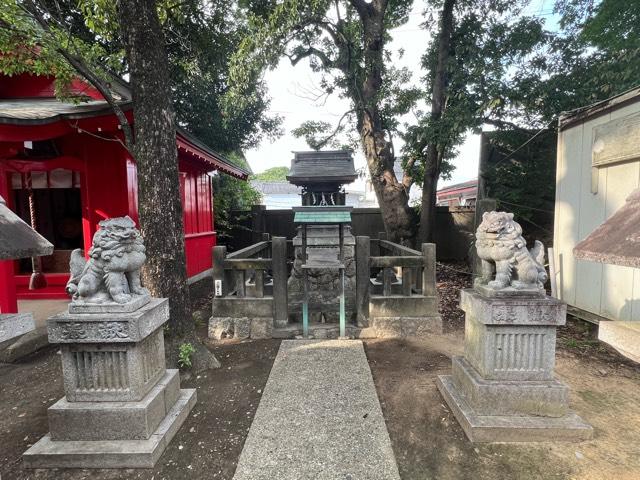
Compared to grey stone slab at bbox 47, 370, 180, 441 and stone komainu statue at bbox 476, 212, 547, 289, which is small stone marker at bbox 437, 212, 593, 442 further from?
grey stone slab at bbox 47, 370, 180, 441

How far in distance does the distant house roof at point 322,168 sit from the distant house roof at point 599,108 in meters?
3.72

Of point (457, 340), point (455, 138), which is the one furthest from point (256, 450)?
point (455, 138)

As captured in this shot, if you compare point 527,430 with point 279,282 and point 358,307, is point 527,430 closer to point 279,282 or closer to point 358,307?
point 358,307

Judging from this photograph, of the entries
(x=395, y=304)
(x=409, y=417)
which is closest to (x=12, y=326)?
(x=409, y=417)

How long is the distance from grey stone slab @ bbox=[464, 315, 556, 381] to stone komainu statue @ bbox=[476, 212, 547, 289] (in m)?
0.37

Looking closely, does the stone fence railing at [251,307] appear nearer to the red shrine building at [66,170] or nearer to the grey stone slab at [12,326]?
the red shrine building at [66,170]

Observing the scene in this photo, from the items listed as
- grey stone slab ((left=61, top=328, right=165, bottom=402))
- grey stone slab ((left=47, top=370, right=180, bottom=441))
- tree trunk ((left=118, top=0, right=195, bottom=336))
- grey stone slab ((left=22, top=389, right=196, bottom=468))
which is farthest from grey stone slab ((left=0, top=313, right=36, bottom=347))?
tree trunk ((left=118, top=0, right=195, bottom=336))

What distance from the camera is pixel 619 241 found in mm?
1532

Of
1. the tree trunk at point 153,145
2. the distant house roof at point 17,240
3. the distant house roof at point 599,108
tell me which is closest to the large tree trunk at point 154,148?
the tree trunk at point 153,145

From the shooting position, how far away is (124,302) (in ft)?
8.27

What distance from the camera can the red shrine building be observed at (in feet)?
16.4

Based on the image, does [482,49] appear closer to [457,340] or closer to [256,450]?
[457,340]

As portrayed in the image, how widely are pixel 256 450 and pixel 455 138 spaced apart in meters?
6.74

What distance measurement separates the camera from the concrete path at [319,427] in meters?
2.32
